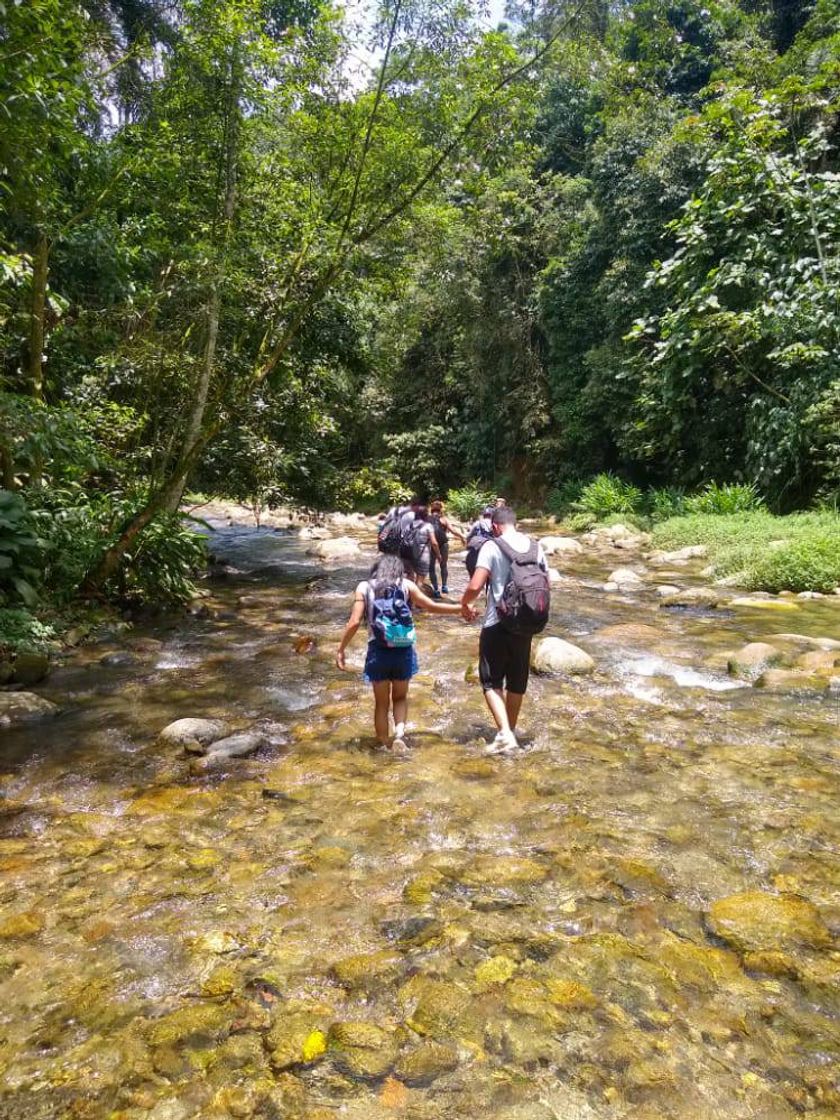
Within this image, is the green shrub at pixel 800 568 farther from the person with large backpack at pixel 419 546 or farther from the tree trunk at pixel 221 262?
the tree trunk at pixel 221 262

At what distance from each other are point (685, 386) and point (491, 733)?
48.0 feet

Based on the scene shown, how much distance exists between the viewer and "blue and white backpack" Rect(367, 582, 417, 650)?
4.96 meters

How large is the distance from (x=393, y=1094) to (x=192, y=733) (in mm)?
3586

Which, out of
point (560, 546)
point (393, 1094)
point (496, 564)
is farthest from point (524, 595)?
point (560, 546)

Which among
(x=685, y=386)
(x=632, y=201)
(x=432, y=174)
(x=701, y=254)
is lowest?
(x=685, y=386)

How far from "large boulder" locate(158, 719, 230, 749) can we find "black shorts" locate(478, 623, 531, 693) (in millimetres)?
2208

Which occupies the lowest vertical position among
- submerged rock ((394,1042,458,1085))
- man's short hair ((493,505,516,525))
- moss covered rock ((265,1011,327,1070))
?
submerged rock ((394,1042,458,1085))

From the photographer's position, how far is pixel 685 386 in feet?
57.6

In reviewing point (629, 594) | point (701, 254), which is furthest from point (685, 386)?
point (629, 594)

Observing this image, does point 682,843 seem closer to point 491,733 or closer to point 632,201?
point 491,733

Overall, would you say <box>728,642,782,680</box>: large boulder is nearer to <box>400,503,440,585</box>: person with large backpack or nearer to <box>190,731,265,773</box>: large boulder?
<box>400,503,440,585</box>: person with large backpack

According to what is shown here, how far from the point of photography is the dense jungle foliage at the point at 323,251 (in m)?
8.04

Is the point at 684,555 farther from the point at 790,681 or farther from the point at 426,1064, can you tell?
the point at 426,1064

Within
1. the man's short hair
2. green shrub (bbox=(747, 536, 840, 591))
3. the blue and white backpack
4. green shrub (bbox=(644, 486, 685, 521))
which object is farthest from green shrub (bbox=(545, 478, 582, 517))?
the blue and white backpack
